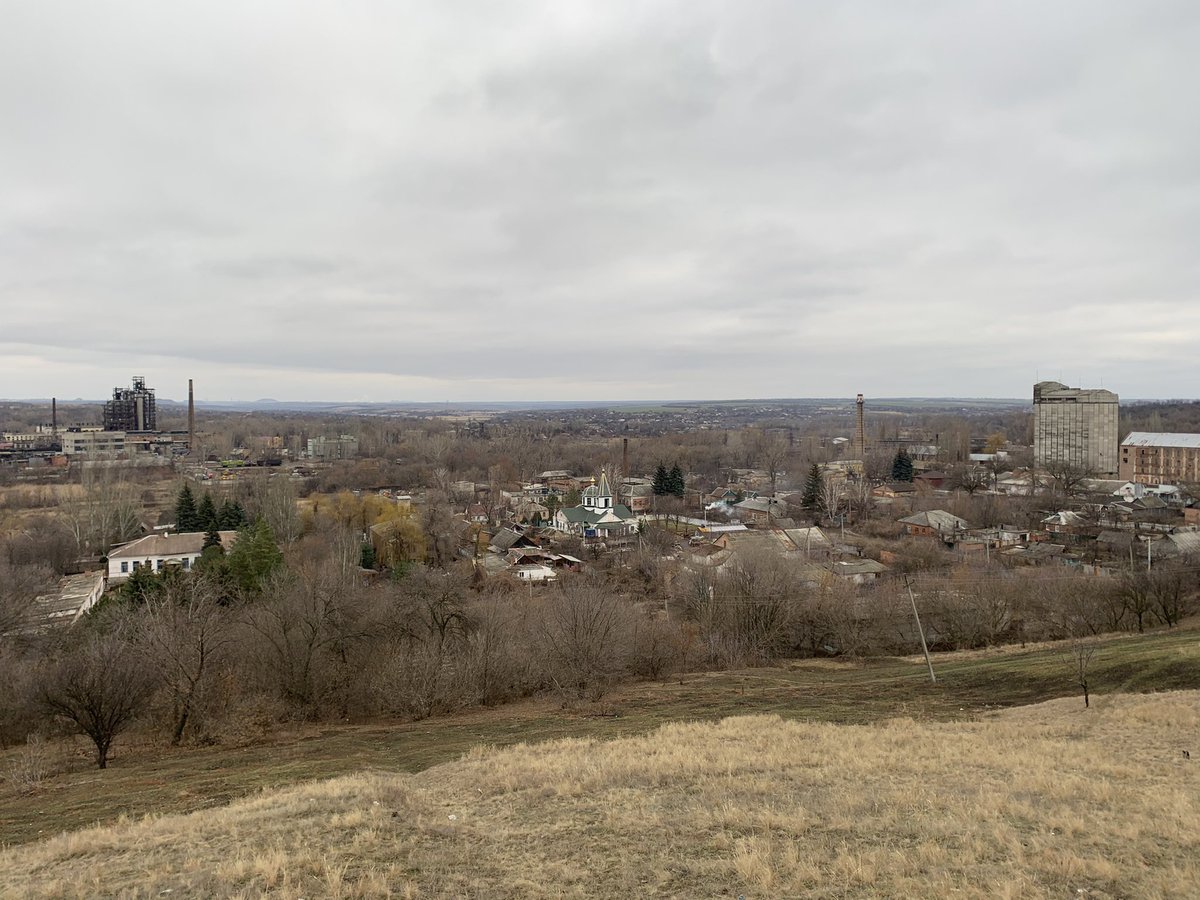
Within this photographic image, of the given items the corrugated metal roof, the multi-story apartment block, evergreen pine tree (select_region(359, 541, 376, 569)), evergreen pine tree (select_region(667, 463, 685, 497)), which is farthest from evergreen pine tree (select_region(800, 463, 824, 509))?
the corrugated metal roof

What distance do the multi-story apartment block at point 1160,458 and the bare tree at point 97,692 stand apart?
9088cm

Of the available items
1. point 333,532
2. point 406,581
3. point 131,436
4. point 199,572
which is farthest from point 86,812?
point 131,436

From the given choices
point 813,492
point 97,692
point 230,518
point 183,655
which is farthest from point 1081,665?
point 230,518

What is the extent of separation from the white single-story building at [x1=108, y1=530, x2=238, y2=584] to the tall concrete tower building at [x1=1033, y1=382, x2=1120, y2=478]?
91.4 metres

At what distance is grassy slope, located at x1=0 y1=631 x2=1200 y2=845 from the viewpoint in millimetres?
12750

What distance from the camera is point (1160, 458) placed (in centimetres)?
8062

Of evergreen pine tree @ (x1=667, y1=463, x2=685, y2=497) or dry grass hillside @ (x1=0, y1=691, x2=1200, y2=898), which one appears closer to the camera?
dry grass hillside @ (x1=0, y1=691, x2=1200, y2=898)

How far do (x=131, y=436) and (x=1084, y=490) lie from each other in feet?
408

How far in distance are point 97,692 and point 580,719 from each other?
38.7 ft

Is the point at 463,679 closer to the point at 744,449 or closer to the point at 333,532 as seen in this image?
the point at 333,532

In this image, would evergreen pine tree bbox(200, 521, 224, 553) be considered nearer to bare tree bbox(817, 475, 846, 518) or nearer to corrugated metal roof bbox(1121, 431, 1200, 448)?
bare tree bbox(817, 475, 846, 518)

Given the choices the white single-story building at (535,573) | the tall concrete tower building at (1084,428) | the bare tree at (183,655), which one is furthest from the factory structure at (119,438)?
the tall concrete tower building at (1084,428)

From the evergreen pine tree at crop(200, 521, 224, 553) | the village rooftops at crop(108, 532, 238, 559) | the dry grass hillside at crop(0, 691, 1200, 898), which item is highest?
the dry grass hillside at crop(0, 691, 1200, 898)

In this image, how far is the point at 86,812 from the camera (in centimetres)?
1176
